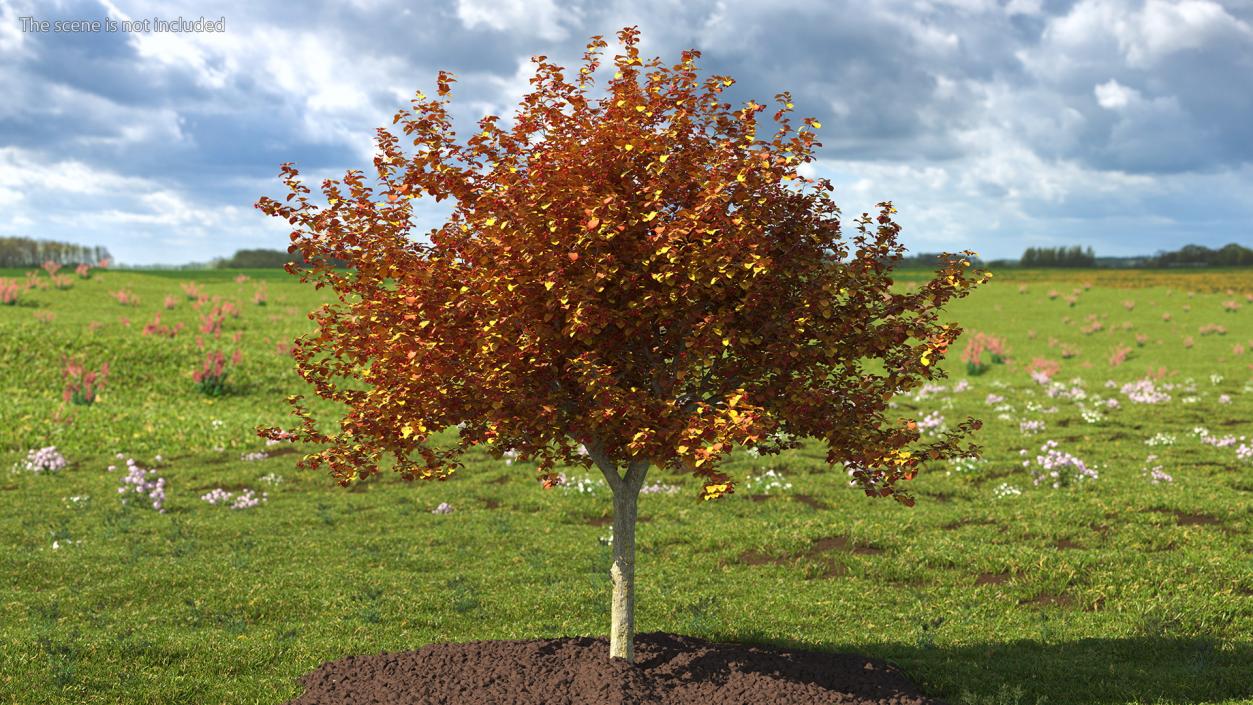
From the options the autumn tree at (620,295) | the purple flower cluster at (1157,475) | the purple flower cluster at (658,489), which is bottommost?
the purple flower cluster at (658,489)

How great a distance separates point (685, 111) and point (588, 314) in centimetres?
246

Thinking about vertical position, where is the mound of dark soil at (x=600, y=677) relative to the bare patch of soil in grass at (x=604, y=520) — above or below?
above

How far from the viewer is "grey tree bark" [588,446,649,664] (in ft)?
35.4

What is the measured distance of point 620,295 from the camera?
9.60 meters

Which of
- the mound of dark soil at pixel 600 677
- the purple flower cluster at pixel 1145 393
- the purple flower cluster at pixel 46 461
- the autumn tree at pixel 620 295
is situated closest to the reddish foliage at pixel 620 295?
the autumn tree at pixel 620 295

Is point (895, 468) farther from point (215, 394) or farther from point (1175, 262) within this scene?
point (1175, 262)

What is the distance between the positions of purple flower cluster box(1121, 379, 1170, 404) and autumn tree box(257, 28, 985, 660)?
1285 inches

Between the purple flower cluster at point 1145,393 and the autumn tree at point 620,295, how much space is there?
32638 millimetres

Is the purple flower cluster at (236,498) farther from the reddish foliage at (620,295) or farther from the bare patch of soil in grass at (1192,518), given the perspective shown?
→ the bare patch of soil in grass at (1192,518)

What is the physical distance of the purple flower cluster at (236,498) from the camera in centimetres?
2358

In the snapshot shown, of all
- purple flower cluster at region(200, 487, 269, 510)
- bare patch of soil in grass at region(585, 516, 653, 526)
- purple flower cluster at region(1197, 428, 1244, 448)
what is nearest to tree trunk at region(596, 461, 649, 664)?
bare patch of soil in grass at region(585, 516, 653, 526)

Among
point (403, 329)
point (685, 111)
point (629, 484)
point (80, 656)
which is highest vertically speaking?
point (685, 111)

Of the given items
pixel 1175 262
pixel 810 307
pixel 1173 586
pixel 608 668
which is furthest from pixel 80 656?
pixel 1175 262

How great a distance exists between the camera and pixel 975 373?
48.7m
